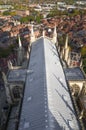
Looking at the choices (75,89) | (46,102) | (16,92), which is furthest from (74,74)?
(46,102)

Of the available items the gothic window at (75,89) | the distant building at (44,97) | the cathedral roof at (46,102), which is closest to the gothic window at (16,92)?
the distant building at (44,97)

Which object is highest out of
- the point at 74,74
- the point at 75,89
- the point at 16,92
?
the point at 74,74

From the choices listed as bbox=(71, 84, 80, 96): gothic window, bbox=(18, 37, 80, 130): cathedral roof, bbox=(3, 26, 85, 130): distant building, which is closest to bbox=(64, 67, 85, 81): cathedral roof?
bbox=(71, 84, 80, 96): gothic window

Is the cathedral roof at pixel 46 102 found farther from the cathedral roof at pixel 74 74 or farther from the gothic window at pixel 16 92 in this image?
the gothic window at pixel 16 92

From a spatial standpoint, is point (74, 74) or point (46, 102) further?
point (74, 74)

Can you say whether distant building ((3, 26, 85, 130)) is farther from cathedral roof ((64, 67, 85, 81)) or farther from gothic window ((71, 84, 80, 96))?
gothic window ((71, 84, 80, 96))

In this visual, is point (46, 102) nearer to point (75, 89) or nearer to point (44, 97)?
point (44, 97)

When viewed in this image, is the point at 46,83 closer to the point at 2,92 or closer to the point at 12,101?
the point at 12,101

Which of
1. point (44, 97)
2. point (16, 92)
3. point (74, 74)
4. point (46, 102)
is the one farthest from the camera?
point (74, 74)

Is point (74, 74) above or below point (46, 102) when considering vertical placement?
below
